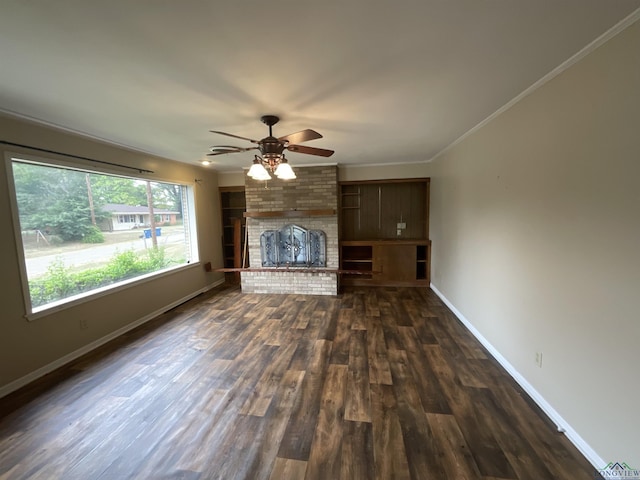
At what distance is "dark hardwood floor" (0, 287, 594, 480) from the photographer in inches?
62.7

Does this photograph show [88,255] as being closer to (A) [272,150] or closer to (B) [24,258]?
(B) [24,258]

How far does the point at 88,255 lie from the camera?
3.15 meters

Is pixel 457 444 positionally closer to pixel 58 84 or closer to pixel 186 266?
pixel 58 84

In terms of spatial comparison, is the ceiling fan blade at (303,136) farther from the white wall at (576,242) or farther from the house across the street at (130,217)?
the house across the street at (130,217)

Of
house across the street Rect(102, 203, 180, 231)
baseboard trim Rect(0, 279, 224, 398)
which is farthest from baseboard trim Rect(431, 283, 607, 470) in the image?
house across the street Rect(102, 203, 180, 231)

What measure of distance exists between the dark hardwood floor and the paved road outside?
3.34ft

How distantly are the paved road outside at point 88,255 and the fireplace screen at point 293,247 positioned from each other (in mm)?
1710

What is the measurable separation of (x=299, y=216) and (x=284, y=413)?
3.43 meters

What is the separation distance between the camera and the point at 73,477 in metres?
1.56

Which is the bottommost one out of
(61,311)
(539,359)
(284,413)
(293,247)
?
(284,413)

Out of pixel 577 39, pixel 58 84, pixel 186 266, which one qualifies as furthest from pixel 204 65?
pixel 186 266

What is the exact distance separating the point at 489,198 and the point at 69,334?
4663 millimetres

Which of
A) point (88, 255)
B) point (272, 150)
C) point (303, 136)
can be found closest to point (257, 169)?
point (272, 150)

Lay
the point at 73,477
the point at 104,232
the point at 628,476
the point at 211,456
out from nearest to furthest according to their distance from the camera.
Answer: the point at 628,476, the point at 73,477, the point at 211,456, the point at 104,232
